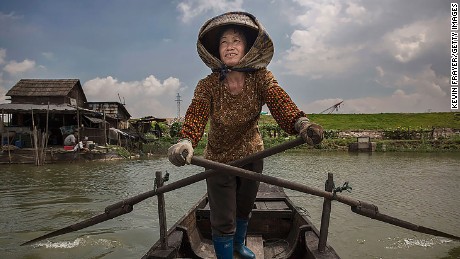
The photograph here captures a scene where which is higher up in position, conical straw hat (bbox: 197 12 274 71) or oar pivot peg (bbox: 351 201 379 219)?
conical straw hat (bbox: 197 12 274 71)

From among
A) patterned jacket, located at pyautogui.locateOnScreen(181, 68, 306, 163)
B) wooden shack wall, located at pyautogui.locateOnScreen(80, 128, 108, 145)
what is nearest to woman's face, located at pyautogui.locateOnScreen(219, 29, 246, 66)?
patterned jacket, located at pyautogui.locateOnScreen(181, 68, 306, 163)

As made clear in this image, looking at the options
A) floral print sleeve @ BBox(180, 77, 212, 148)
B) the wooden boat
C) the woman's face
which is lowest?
the wooden boat

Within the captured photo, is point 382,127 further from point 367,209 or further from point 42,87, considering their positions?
point 367,209

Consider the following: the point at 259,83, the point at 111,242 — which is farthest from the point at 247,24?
the point at 111,242

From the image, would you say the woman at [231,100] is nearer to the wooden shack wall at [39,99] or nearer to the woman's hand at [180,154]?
the woman's hand at [180,154]

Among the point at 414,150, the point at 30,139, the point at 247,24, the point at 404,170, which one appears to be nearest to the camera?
the point at 247,24

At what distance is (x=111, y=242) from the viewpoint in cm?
641

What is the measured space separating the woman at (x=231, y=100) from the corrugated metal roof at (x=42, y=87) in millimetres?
31079

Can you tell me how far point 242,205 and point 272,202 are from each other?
304 cm

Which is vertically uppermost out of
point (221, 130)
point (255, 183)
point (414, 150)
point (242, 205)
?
point (221, 130)

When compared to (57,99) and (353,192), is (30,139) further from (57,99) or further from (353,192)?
(353,192)

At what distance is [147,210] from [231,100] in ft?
23.7

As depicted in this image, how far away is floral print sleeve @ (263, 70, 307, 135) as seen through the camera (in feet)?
8.16

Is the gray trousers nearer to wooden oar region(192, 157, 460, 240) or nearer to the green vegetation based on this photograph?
wooden oar region(192, 157, 460, 240)
